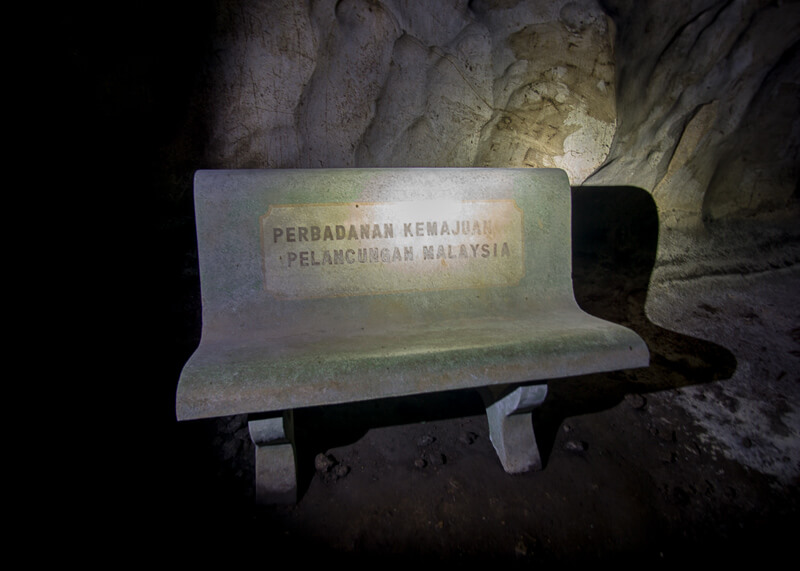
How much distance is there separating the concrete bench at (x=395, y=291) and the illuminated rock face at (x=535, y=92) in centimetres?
96

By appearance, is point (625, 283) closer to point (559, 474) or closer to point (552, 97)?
point (552, 97)

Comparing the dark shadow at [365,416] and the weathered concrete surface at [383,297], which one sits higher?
the weathered concrete surface at [383,297]

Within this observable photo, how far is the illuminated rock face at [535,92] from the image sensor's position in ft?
7.83

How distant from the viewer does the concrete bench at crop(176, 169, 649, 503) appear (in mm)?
1396

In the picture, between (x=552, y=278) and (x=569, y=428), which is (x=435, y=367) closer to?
(x=552, y=278)

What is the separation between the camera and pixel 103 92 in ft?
7.06

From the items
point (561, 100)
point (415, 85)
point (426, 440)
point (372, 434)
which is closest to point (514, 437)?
point (426, 440)

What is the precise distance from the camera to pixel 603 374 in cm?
249

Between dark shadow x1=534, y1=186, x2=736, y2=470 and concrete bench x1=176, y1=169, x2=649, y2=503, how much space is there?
900 mm

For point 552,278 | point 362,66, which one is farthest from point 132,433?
point 362,66

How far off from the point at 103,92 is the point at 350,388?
2185 millimetres

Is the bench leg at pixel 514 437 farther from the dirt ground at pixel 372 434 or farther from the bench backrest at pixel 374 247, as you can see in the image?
the bench backrest at pixel 374 247

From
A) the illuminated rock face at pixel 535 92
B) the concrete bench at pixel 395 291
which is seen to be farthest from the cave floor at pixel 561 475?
the illuminated rock face at pixel 535 92

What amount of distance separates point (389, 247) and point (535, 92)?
1.88 m
